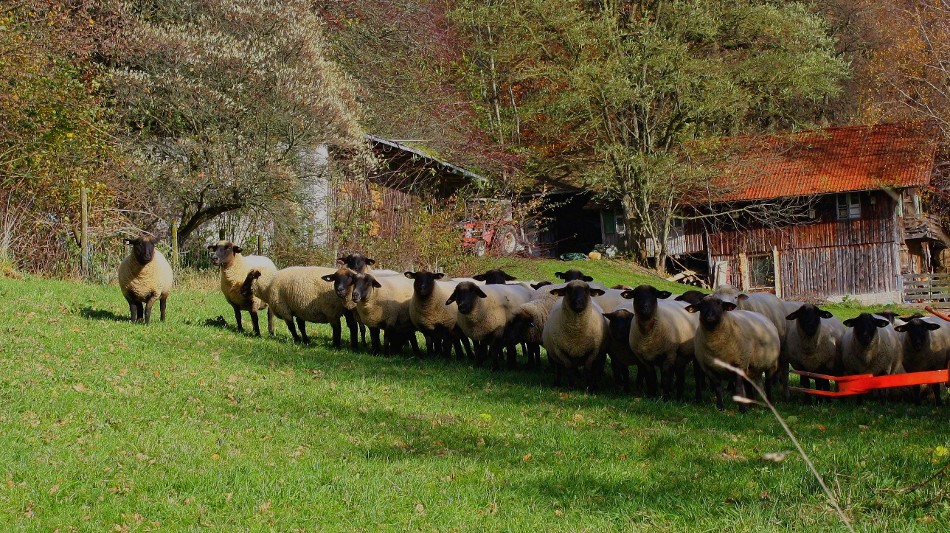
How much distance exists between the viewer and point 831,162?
46938mm

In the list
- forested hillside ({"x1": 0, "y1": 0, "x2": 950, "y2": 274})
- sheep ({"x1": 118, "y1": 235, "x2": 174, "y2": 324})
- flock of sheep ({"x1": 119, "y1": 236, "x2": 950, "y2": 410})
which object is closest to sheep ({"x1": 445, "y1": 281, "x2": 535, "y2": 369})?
flock of sheep ({"x1": 119, "y1": 236, "x2": 950, "y2": 410})

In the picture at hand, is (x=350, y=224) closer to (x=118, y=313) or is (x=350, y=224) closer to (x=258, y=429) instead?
(x=118, y=313)

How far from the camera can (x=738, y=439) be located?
33.0ft

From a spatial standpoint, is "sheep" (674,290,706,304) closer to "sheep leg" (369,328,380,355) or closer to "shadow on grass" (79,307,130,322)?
"sheep leg" (369,328,380,355)

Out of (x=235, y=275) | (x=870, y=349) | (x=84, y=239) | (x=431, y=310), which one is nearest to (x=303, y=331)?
(x=235, y=275)

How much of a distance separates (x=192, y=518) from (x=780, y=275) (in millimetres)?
43382

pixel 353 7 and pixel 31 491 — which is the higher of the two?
pixel 353 7

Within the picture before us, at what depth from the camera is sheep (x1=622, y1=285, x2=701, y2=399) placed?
13359 mm

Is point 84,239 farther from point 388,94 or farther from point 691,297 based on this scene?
point 388,94

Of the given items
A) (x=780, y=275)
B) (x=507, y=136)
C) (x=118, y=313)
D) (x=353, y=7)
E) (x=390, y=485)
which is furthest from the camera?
(x=507, y=136)

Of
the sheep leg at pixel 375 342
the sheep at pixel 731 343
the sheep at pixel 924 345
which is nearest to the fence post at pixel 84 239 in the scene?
the sheep leg at pixel 375 342

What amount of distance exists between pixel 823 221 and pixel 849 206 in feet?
4.33

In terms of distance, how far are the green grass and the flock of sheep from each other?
835 millimetres

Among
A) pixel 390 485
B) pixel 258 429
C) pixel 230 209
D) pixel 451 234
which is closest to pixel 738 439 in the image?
pixel 390 485
